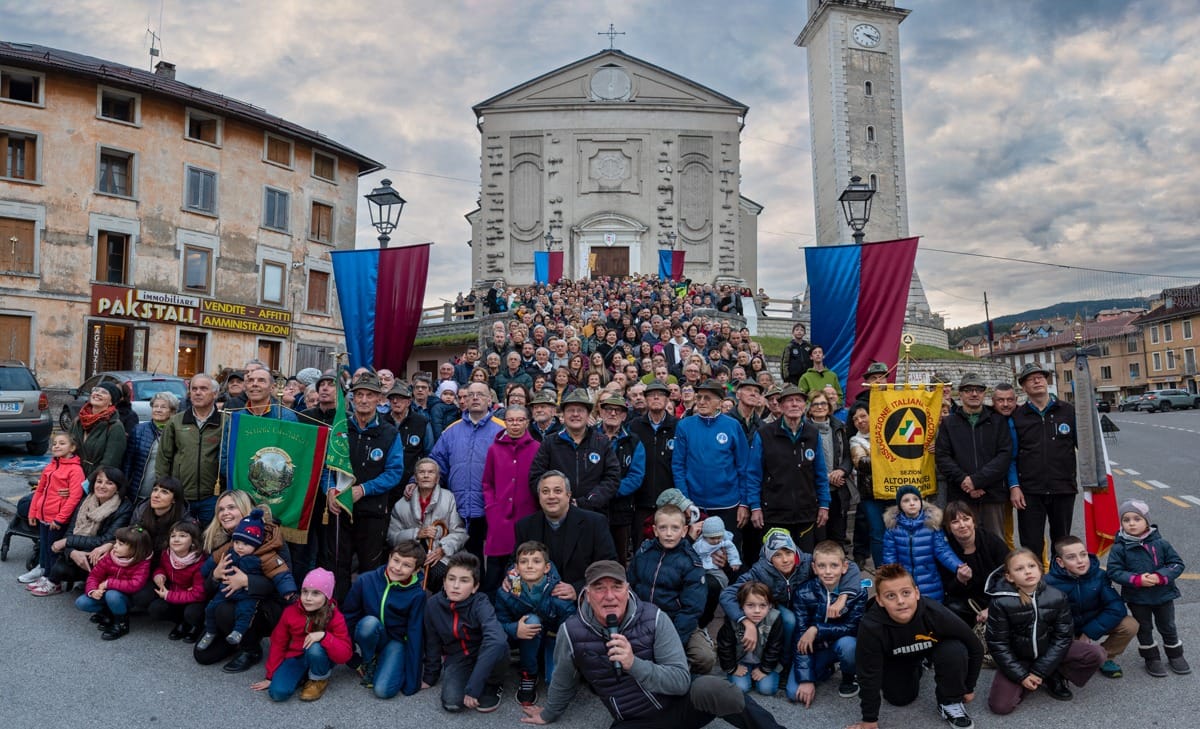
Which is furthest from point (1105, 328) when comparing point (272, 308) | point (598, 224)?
point (272, 308)

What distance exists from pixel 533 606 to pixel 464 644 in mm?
502

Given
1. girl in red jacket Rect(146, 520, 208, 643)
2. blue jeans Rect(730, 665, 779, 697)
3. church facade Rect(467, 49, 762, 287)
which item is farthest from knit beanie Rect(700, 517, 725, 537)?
church facade Rect(467, 49, 762, 287)

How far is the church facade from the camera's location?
1612 inches

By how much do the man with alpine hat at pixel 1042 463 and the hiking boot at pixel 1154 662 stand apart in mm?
1449

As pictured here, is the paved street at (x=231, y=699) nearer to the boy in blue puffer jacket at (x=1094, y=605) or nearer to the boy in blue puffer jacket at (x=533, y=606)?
the boy in blue puffer jacket at (x=1094, y=605)

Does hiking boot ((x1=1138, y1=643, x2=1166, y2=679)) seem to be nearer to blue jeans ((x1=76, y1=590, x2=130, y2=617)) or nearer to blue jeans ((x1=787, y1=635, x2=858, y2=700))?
blue jeans ((x1=787, y1=635, x2=858, y2=700))

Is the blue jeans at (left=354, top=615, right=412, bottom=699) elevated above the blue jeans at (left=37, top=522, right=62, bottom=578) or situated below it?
below

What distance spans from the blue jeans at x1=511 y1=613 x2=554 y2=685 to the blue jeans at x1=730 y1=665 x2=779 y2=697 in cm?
121

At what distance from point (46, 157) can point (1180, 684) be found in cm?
2940

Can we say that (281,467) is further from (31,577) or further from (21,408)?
(21,408)

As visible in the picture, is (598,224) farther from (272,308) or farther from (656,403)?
(656,403)

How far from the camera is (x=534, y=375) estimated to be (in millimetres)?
10516

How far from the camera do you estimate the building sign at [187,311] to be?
77.9ft

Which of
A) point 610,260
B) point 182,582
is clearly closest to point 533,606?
point 182,582
